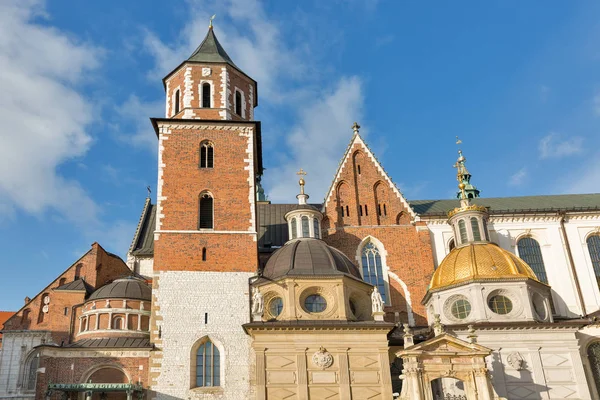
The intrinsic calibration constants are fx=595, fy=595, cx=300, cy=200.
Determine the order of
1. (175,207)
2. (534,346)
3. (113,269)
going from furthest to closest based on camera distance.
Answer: (113,269) → (175,207) → (534,346)

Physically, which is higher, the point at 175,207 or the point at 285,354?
the point at 175,207

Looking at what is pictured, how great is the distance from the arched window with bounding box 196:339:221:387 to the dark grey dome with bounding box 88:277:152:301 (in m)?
5.42

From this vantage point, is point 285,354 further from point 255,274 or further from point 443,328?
point 443,328

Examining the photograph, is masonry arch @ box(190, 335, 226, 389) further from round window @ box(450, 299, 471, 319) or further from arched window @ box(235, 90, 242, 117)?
arched window @ box(235, 90, 242, 117)

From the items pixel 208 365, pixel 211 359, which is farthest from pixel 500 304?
pixel 208 365

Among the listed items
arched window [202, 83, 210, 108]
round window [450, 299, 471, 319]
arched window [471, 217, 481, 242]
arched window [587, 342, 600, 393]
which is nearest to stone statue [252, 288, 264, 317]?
round window [450, 299, 471, 319]

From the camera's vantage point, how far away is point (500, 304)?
95.6ft

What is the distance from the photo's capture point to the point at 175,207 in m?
29.7

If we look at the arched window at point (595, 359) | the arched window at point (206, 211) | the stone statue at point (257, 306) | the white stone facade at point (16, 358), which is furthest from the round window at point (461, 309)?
the white stone facade at point (16, 358)

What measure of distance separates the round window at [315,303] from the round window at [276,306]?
1157 mm

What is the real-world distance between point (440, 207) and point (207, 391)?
19764 mm

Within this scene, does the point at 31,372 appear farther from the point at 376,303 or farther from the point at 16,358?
the point at 376,303

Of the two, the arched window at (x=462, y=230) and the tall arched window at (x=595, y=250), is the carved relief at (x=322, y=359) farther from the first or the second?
the tall arched window at (x=595, y=250)

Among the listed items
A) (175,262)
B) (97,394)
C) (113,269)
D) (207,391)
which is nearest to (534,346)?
(207,391)
